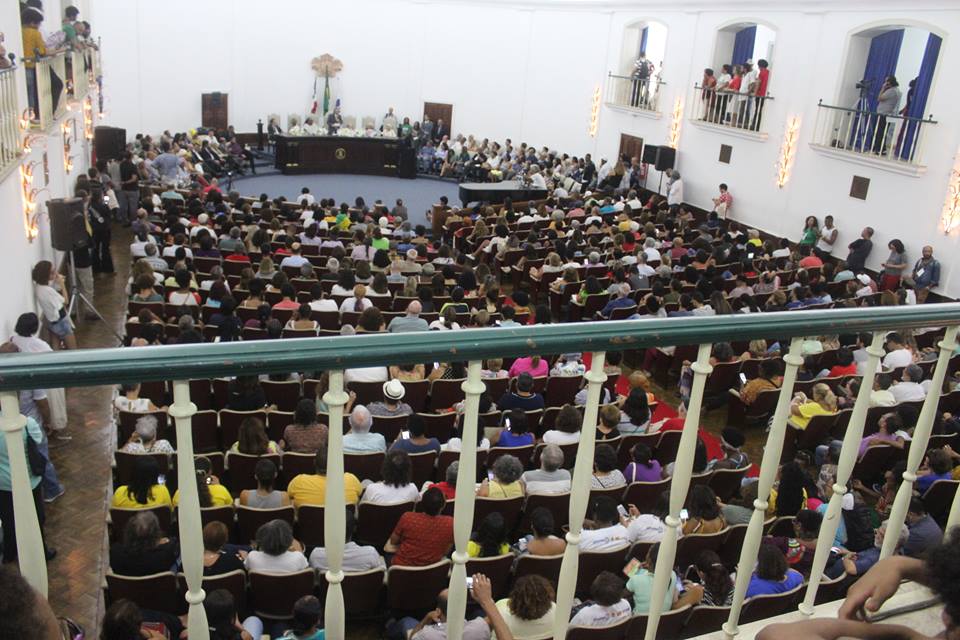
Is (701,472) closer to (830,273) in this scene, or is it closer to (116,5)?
(830,273)

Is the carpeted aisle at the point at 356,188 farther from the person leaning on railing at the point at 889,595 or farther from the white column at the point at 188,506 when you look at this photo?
the white column at the point at 188,506

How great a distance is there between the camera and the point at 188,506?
1647 mm

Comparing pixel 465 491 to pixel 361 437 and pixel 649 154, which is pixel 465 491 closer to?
pixel 361 437

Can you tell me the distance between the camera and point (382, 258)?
12.2 meters

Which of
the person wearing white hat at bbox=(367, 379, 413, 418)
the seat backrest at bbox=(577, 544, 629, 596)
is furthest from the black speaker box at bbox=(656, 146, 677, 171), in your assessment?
the seat backrest at bbox=(577, 544, 629, 596)

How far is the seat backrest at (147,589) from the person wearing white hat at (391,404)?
253 centimetres

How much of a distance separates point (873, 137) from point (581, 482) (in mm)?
16275

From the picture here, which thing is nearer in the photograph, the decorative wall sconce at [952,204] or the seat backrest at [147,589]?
the seat backrest at [147,589]

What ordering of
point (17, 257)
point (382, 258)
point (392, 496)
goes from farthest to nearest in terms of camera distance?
point (382, 258) → point (17, 257) → point (392, 496)

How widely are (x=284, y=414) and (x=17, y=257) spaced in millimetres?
5019

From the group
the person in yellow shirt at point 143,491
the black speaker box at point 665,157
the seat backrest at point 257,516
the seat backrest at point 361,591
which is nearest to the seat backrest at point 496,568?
the seat backrest at point 361,591

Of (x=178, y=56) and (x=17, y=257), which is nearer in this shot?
(x=17, y=257)

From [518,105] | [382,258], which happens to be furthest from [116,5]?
[382,258]

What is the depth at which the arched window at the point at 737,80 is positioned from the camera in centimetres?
1853
